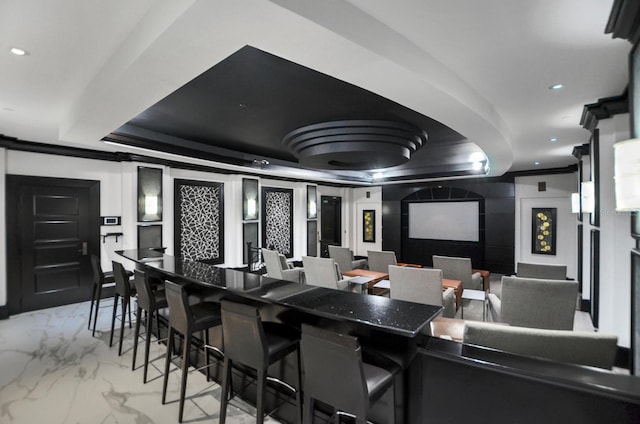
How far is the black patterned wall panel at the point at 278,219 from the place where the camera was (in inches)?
295

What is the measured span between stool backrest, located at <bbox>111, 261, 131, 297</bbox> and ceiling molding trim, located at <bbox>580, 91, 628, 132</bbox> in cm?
498

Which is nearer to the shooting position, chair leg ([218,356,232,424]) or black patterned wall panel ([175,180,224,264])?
chair leg ([218,356,232,424])

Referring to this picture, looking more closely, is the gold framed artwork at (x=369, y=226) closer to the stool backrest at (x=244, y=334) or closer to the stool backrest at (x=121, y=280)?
the stool backrest at (x=121, y=280)

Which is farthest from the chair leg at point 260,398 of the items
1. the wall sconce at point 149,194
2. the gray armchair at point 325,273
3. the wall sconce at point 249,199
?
the wall sconce at point 249,199

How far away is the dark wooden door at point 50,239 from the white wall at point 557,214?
9.35m

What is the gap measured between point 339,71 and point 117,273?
10.3ft

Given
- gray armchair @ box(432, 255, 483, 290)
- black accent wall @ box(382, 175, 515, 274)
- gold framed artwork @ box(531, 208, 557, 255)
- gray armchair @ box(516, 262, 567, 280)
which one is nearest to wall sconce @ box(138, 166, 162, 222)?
gray armchair @ box(432, 255, 483, 290)

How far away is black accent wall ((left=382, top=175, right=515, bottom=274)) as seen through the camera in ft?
25.3

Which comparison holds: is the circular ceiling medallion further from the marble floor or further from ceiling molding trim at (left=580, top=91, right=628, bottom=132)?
the marble floor

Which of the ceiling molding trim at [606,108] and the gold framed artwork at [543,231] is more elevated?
the ceiling molding trim at [606,108]

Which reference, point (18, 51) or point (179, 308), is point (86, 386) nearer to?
point (179, 308)

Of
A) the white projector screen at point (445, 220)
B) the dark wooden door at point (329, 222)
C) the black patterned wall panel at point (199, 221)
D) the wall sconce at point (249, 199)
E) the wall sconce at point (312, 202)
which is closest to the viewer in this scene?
the black patterned wall panel at point (199, 221)

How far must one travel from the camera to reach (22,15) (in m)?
1.66

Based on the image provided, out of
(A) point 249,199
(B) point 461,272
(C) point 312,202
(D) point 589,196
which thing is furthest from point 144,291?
(C) point 312,202
